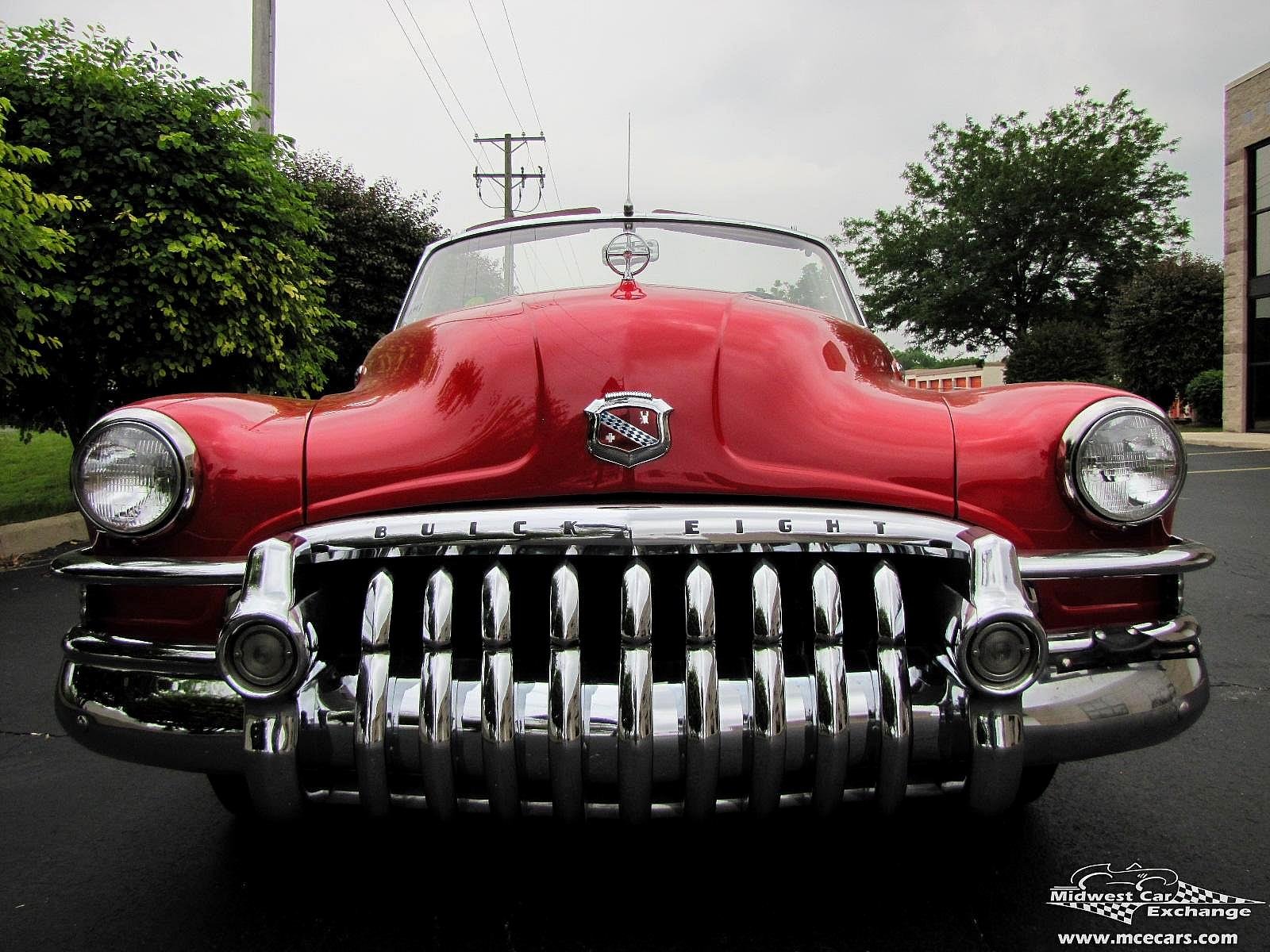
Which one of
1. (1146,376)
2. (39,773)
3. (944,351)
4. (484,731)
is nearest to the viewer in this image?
(484,731)

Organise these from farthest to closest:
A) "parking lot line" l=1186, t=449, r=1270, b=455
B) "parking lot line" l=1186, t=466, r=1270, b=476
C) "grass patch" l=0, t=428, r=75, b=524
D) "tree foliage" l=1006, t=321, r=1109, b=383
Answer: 1. "tree foliage" l=1006, t=321, r=1109, b=383
2. "parking lot line" l=1186, t=449, r=1270, b=455
3. "parking lot line" l=1186, t=466, r=1270, b=476
4. "grass patch" l=0, t=428, r=75, b=524

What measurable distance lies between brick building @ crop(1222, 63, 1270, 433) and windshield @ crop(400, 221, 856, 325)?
66.1 ft

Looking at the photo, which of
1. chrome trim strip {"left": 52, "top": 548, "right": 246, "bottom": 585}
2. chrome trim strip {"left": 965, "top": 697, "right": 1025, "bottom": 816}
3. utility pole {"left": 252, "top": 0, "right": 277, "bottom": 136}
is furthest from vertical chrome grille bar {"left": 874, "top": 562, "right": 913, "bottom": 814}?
utility pole {"left": 252, "top": 0, "right": 277, "bottom": 136}

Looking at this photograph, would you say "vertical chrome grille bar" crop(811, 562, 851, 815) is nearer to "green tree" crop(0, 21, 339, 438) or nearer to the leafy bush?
"green tree" crop(0, 21, 339, 438)

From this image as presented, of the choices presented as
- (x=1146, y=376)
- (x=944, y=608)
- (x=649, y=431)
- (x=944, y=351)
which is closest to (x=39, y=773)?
(x=649, y=431)

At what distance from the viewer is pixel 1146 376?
76.0 feet

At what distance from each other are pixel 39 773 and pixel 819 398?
2387mm

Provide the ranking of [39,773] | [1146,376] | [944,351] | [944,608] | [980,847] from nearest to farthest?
[944,608]
[980,847]
[39,773]
[1146,376]
[944,351]

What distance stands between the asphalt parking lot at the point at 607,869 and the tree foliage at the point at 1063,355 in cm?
2257

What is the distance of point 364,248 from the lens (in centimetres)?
1421

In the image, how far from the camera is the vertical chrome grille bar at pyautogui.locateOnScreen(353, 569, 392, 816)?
4.47 ft

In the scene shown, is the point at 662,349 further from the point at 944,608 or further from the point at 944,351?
the point at 944,351

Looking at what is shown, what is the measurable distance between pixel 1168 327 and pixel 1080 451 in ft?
83.2

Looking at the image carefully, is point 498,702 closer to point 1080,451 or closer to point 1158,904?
point 1080,451
